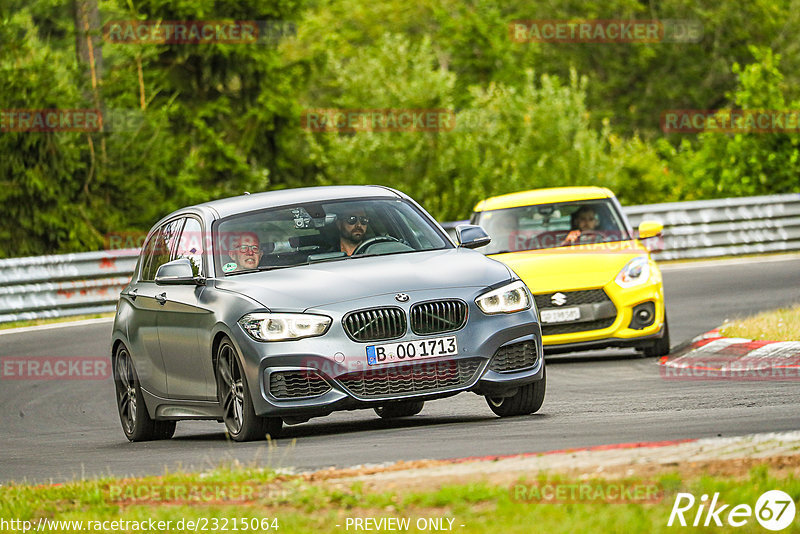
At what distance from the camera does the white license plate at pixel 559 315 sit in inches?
580

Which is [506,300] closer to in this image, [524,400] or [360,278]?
[524,400]

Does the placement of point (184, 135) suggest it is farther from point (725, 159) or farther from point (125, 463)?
point (125, 463)

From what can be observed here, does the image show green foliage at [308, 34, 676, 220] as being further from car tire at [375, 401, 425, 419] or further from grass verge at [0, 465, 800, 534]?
grass verge at [0, 465, 800, 534]

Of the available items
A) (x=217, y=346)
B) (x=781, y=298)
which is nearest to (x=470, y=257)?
(x=217, y=346)

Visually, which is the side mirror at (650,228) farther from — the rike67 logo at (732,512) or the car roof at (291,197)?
the rike67 logo at (732,512)

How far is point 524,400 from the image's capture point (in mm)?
9953

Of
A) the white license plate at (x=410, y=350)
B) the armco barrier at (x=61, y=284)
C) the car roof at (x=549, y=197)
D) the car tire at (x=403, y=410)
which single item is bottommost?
the armco barrier at (x=61, y=284)

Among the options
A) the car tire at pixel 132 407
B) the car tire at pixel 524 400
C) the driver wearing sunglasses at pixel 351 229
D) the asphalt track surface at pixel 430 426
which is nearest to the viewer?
the asphalt track surface at pixel 430 426

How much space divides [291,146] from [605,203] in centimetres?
2882

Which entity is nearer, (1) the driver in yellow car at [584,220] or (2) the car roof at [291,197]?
(2) the car roof at [291,197]

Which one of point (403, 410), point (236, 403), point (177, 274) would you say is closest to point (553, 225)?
point (403, 410)

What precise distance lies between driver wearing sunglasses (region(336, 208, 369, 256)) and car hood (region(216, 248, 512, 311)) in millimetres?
279

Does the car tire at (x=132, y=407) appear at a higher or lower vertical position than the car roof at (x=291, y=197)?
lower

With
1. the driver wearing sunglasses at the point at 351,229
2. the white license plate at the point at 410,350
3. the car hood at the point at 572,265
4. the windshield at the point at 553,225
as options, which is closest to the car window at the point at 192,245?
the driver wearing sunglasses at the point at 351,229
